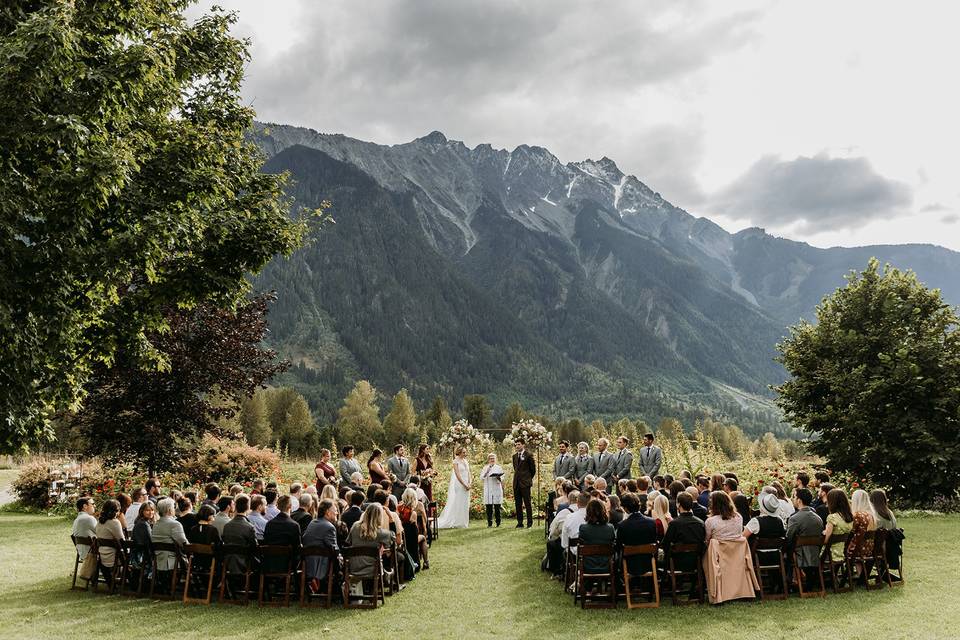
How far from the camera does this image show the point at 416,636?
324 inches

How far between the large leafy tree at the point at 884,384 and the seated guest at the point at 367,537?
615 inches

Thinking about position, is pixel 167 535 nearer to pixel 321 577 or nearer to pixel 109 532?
pixel 109 532

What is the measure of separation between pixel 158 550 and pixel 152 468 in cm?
1010

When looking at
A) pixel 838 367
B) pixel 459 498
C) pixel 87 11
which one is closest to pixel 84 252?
pixel 87 11

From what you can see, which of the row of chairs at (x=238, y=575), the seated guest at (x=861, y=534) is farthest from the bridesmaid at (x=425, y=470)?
the seated guest at (x=861, y=534)

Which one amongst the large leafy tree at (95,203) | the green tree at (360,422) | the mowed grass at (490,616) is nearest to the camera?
the large leafy tree at (95,203)

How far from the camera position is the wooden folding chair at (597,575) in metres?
9.41

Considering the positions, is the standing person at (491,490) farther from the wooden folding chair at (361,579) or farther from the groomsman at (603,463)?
the wooden folding chair at (361,579)

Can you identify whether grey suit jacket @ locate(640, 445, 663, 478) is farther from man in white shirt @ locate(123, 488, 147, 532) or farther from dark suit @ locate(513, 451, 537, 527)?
man in white shirt @ locate(123, 488, 147, 532)

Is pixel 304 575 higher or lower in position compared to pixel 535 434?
lower

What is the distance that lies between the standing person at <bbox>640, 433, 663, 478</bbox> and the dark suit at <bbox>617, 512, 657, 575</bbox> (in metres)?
7.09

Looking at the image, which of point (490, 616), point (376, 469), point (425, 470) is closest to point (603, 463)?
point (425, 470)

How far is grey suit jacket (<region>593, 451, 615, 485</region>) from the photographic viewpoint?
17.0m

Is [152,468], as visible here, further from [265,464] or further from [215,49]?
[215,49]
